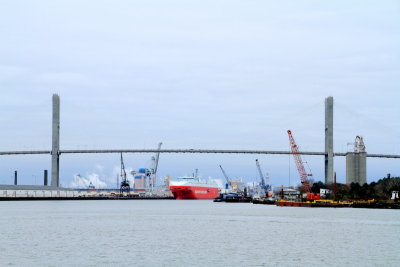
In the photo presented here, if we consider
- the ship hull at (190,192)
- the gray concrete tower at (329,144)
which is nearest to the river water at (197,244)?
the gray concrete tower at (329,144)

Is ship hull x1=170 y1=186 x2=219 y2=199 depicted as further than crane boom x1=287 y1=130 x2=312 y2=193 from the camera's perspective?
Yes

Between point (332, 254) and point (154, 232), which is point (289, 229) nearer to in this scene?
point (154, 232)

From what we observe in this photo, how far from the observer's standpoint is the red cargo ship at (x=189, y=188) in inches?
5276

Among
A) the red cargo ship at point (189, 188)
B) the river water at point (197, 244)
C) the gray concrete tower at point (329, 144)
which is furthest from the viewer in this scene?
the red cargo ship at point (189, 188)

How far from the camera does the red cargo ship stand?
134 m

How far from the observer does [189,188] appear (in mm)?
134000

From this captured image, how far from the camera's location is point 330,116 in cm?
9506

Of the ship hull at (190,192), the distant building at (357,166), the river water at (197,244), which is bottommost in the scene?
the ship hull at (190,192)

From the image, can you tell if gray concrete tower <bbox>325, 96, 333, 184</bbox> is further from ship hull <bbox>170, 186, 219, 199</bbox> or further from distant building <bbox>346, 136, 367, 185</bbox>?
ship hull <bbox>170, 186, 219, 199</bbox>

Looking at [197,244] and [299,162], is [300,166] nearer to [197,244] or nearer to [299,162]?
[299,162]

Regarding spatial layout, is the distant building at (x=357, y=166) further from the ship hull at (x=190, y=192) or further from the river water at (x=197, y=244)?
the river water at (x=197, y=244)

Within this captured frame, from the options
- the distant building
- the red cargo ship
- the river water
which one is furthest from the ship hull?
the river water

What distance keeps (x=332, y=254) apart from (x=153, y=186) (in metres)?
134

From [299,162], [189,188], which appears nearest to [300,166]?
[299,162]
